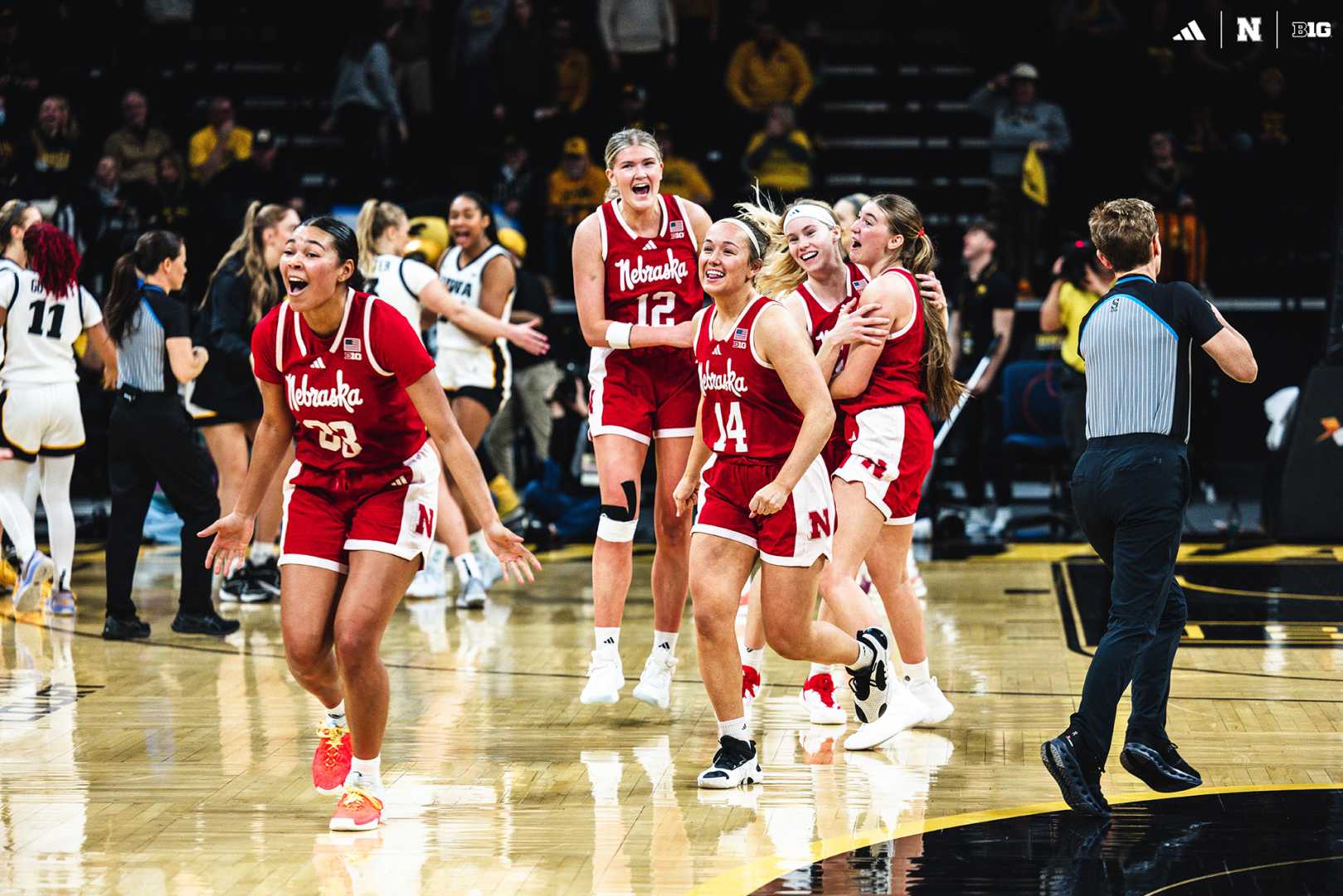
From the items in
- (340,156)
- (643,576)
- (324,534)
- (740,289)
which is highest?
(340,156)

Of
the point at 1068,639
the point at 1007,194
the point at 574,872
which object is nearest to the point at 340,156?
the point at 1007,194

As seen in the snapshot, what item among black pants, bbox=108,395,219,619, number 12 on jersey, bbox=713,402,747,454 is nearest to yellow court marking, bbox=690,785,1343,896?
number 12 on jersey, bbox=713,402,747,454

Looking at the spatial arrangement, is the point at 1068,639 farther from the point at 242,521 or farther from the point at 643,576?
the point at 242,521

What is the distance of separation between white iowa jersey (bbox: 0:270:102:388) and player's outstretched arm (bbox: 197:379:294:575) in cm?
376

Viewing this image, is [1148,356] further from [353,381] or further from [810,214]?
[353,381]

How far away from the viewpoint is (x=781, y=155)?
1480 cm

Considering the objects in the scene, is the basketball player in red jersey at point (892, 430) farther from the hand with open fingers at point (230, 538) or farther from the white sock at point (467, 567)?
the white sock at point (467, 567)

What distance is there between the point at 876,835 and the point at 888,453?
156 cm

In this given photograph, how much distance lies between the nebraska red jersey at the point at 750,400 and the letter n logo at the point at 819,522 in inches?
8.2

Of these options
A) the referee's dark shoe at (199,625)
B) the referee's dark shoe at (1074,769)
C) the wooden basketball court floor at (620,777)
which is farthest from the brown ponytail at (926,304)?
the referee's dark shoe at (199,625)

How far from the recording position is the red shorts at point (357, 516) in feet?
16.8

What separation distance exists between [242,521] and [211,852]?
3.25ft

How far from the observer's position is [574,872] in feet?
15.5

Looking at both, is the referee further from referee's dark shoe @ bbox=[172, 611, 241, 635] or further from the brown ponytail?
referee's dark shoe @ bbox=[172, 611, 241, 635]
